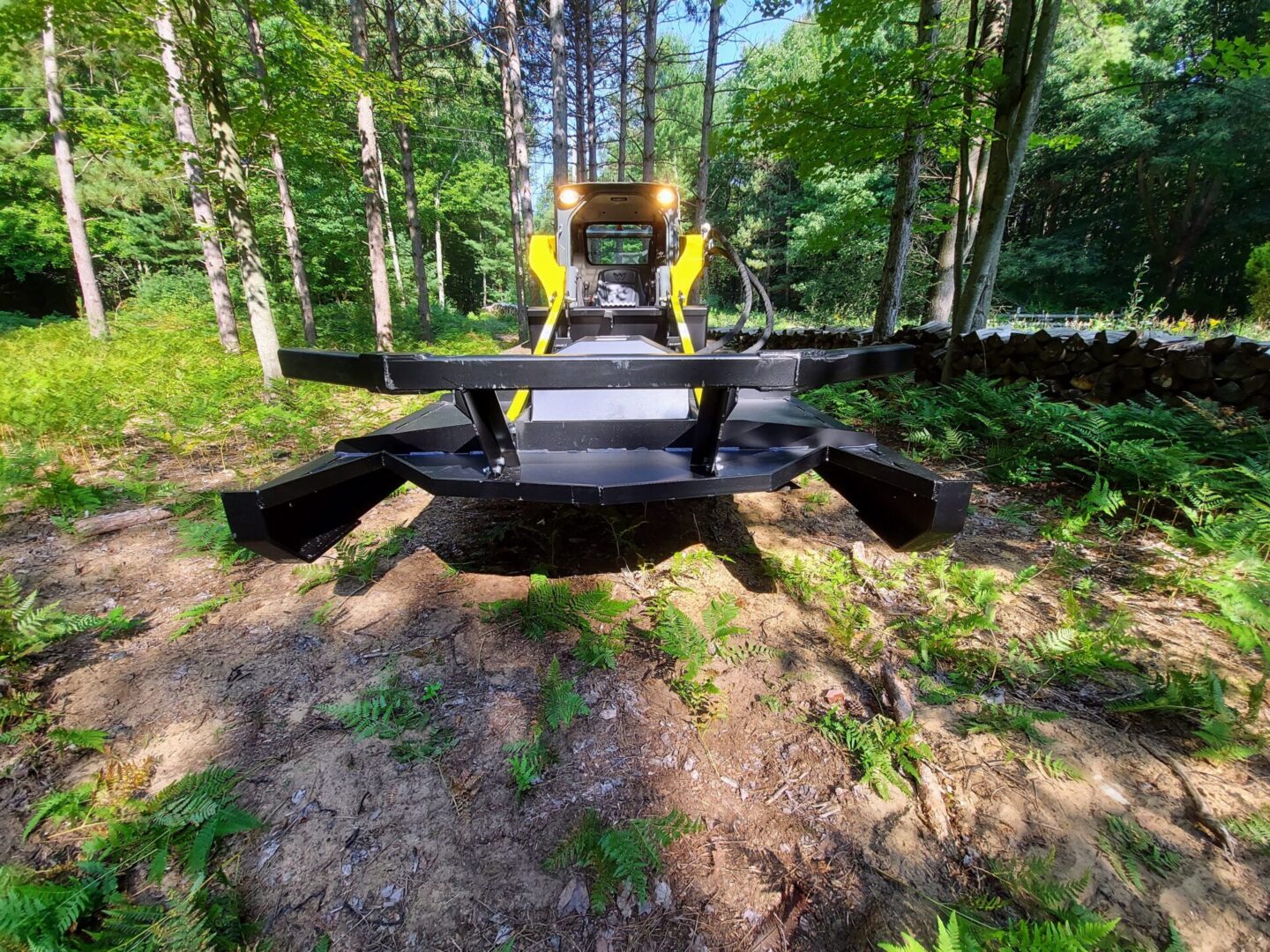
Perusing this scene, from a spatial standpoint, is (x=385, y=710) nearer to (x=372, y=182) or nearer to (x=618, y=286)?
(x=618, y=286)

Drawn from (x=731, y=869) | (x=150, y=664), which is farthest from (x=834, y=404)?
(x=150, y=664)

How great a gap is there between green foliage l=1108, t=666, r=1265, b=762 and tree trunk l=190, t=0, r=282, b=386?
23.1 ft

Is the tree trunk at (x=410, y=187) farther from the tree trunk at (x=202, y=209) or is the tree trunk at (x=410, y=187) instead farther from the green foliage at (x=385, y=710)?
the green foliage at (x=385, y=710)

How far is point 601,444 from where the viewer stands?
2459 mm

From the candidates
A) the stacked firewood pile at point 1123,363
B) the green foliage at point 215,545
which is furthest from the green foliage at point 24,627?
the stacked firewood pile at point 1123,363

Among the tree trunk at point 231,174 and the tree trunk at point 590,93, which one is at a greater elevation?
the tree trunk at point 590,93

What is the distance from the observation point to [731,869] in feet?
4.43

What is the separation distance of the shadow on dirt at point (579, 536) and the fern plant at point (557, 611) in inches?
14.5

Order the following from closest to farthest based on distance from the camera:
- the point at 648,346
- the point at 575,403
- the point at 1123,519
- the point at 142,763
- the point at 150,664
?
the point at 142,763, the point at 150,664, the point at 575,403, the point at 1123,519, the point at 648,346

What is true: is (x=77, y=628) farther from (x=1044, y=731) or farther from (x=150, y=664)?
(x=1044, y=731)

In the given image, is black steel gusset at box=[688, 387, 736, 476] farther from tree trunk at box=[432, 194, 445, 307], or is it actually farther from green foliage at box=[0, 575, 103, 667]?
tree trunk at box=[432, 194, 445, 307]

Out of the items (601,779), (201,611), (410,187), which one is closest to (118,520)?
(201,611)

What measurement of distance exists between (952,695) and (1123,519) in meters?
2.35

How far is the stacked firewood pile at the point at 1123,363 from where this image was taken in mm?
3719
